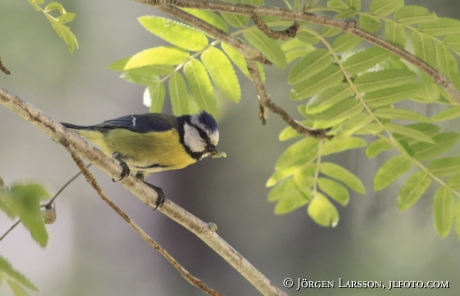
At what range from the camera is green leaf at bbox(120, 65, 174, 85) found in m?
2.15

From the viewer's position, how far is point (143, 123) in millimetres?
2551

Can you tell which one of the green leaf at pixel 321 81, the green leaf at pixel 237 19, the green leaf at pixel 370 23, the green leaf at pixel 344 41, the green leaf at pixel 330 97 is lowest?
the green leaf at pixel 330 97

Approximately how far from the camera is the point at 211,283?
416 centimetres

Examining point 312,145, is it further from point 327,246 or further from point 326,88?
point 327,246

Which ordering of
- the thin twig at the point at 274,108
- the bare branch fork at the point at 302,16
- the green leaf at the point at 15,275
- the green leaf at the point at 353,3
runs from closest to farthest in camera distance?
the green leaf at the point at 15,275, the bare branch fork at the point at 302,16, the green leaf at the point at 353,3, the thin twig at the point at 274,108

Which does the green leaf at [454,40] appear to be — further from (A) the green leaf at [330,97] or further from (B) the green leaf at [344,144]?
(B) the green leaf at [344,144]

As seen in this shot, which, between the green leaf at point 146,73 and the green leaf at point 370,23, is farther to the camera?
the green leaf at point 146,73

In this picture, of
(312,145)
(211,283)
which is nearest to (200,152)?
(312,145)

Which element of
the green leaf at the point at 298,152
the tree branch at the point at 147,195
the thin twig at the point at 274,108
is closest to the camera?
the tree branch at the point at 147,195

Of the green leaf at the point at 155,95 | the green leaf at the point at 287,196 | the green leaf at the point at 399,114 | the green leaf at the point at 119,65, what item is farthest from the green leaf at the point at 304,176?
the green leaf at the point at 119,65

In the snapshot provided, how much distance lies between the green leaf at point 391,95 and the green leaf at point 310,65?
22 centimetres

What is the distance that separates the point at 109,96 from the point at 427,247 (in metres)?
3.47

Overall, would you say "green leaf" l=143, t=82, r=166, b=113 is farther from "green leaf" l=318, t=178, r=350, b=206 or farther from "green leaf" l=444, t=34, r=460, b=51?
"green leaf" l=444, t=34, r=460, b=51

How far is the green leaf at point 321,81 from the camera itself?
1950 millimetres
